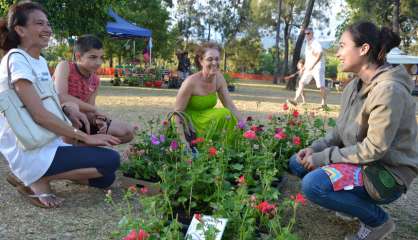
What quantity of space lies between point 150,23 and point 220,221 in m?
29.8

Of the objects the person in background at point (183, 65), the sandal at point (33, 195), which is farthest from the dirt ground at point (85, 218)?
the person in background at point (183, 65)

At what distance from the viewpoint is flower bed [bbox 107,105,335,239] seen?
2.13m

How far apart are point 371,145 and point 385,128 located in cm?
12

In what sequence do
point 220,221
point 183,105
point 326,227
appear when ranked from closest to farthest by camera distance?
point 220,221, point 326,227, point 183,105

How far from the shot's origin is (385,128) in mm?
2367

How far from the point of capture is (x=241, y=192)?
7.41 feet

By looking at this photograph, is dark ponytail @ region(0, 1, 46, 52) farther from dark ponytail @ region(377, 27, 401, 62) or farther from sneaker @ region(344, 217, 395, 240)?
sneaker @ region(344, 217, 395, 240)

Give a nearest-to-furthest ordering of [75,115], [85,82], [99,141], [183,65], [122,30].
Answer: [99,141], [75,115], [85,82], [122,30], [183,65]

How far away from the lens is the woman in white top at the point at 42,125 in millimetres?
2973

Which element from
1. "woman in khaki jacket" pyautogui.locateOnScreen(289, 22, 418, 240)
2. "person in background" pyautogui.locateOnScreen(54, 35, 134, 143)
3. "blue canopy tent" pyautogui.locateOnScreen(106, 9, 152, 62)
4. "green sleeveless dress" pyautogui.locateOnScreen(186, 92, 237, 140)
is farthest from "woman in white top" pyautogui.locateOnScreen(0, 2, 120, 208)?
"blue canopy tent" pyautogui.locateOnScreen(106, 9, 152, 62)

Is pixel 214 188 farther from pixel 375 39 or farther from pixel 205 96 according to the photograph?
pixel 205 96

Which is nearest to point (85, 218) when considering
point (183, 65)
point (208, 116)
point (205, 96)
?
point (208, 116)

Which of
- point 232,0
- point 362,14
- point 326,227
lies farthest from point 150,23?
point 326,227

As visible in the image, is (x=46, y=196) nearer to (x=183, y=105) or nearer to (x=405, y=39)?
(x=183, y=105)
